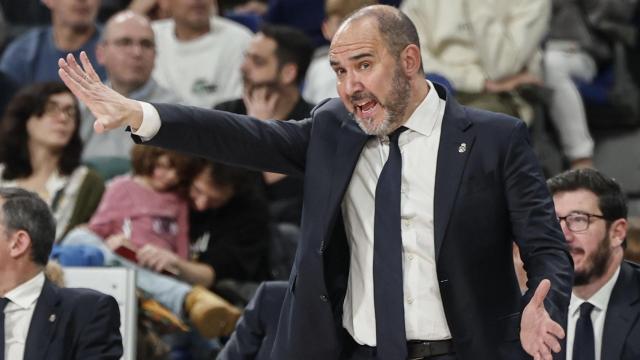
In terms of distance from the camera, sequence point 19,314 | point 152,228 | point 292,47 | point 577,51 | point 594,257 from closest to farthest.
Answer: point 19,314 < point 594,257 < point 152,228 < point 292,47 < point 577,51

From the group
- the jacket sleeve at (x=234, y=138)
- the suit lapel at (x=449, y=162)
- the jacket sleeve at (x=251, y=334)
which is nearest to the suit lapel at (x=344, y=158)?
the jacket sleeve at (x=234, y=138)

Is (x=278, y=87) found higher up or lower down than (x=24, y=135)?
higher up

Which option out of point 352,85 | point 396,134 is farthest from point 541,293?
point 352,85

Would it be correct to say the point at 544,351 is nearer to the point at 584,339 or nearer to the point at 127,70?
the point at 584,339

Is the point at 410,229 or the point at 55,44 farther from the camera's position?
the point at 55,44

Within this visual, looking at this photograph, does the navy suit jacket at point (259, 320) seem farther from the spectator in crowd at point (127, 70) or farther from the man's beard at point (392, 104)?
the spectator in crowd at point (127, 70)

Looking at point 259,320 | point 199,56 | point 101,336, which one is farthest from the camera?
point 199,56

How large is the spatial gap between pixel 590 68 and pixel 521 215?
4637 millimetres

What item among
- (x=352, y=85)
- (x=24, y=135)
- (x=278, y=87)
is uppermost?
(x=278, y=87)

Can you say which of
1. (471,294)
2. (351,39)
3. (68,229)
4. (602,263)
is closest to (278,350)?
(471,294)

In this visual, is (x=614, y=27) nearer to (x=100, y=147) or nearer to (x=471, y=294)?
(x=100, y=147)

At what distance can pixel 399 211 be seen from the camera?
11.1ft

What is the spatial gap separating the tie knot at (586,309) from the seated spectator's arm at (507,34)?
280 cm

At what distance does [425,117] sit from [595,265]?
1.19m
